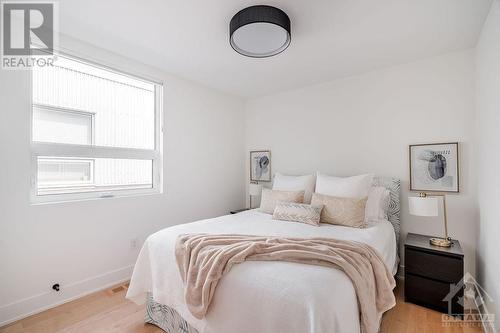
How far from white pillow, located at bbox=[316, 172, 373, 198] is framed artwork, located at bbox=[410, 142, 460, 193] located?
49cm

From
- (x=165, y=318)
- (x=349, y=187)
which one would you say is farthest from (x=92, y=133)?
(x=349, y=187)

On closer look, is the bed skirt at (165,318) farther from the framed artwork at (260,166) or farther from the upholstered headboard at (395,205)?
the framed artwork at (260,166)

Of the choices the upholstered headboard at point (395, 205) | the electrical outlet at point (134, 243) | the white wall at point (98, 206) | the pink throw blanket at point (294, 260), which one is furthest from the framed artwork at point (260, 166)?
the pink throw blanket at point (294, 260)

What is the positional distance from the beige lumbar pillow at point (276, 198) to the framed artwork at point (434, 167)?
1.26 m

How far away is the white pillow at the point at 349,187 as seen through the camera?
2.62 meters

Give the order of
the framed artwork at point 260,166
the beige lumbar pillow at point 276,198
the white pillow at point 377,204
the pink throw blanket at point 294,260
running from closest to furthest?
1. the pink throw blanket at point 294,260
2. the white pillow at point 377,204
3. the beige lumbar pillow at point 276,198
4. the framed artwork at point 260,166

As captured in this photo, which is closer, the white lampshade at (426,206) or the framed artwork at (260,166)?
the white lampshade at (426,206)

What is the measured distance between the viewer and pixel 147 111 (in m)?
3.07

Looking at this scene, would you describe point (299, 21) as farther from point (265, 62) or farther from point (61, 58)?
point (61, 58)

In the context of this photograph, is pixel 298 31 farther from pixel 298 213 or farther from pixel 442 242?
pixel 442 242

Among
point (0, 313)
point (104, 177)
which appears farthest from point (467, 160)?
point (0, 313)

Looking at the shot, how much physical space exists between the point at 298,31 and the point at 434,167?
201 centimetres

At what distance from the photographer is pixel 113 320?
1994mm

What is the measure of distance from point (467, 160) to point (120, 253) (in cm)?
379
